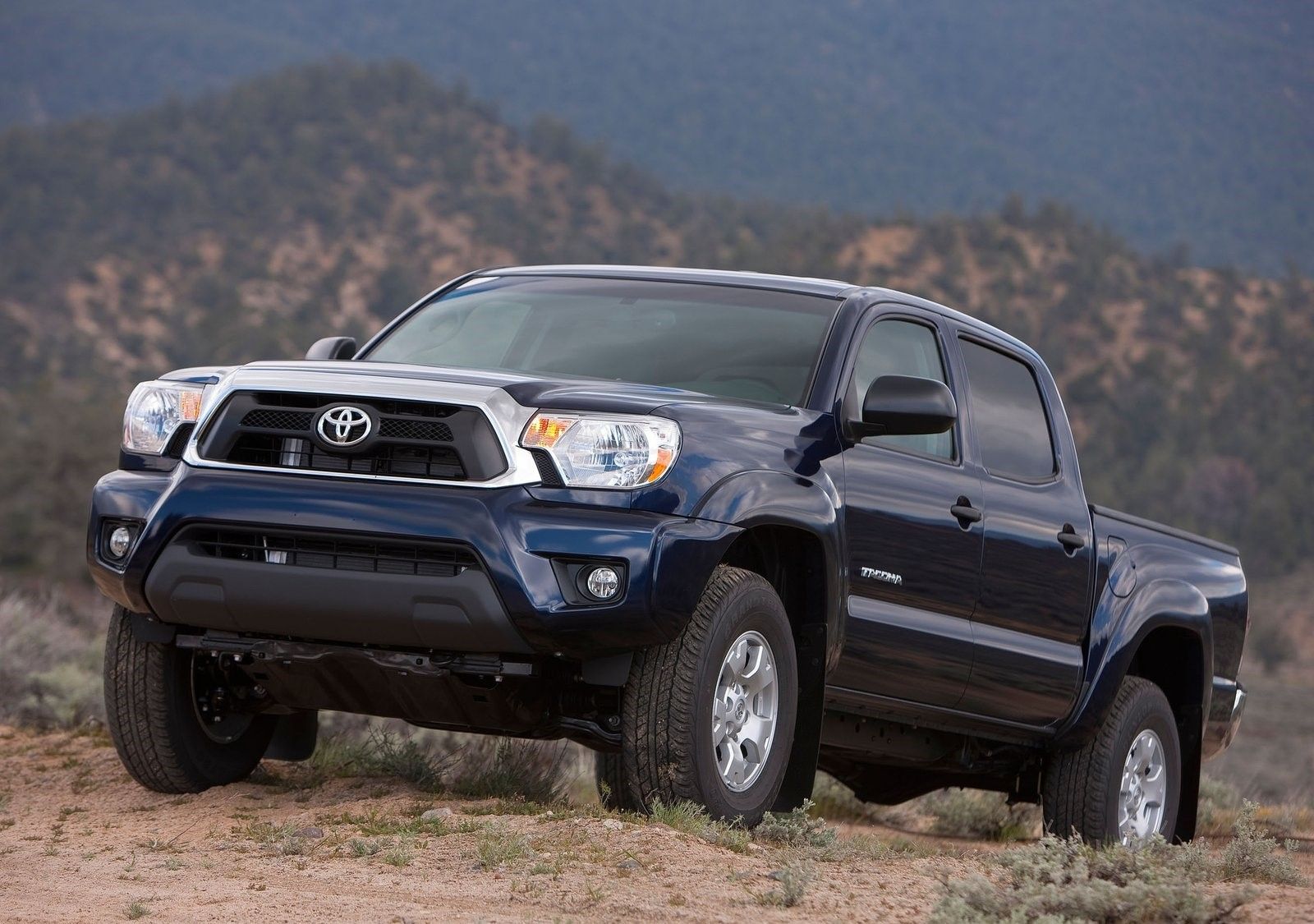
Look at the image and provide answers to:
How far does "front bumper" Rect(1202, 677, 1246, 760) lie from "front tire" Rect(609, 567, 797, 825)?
3.12 meters

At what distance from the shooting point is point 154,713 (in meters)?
6.41

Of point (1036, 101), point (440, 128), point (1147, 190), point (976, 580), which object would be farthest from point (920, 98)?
point (976, 580)

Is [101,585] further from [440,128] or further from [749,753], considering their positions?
[440,128]

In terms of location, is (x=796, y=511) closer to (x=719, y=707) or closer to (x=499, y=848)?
(x=719, y=707)

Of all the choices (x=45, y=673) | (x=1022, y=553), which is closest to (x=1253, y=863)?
(x=1022, y=553)

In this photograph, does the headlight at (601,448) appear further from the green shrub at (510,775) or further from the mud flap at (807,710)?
the green shrub at (510,775)

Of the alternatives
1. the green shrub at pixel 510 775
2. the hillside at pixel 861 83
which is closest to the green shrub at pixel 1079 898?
the green shrub at pixel 510 775

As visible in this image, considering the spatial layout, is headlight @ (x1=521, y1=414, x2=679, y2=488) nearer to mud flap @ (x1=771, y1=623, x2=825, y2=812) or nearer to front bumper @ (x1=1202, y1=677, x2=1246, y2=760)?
mud flap @ (x1=771, y1=623, x2=825, y2=812)

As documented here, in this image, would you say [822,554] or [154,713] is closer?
[822,554]

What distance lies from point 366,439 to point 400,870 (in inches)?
49.3

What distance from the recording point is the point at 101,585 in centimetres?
605

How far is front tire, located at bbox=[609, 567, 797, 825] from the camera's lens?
5605 mm

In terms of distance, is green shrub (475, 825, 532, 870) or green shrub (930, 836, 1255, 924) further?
green shrub (475, 825, 532, 870)

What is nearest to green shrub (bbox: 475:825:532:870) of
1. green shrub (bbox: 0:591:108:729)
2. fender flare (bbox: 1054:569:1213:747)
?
fender flare (bbox: 1054:569:1213:747)
